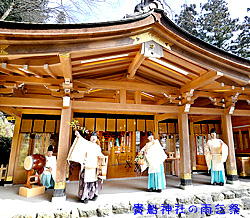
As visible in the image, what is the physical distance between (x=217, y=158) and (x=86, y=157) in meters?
4.30

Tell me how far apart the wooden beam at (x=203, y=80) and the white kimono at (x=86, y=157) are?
3.26 metres

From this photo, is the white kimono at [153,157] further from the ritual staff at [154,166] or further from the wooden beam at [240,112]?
the wooden beam at [240,112]

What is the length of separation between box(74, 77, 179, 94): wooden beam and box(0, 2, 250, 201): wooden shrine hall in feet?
0.10

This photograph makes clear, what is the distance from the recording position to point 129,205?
3.56 m

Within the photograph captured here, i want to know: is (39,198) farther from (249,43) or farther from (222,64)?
(249,43)

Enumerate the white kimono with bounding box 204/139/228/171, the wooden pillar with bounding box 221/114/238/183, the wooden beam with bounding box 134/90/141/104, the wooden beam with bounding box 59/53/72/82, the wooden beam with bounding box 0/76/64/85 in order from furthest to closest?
1. the wooden pillar with bounding box 221/114/238/183
2. the white kimono with bounding box 204/139/228/171
3. the wooden beam with bounding box 134/90/141/104
4. the wooden beam with bounding box 0/76/64/85
5. the wooden beam with bounding box 59/53/72/82

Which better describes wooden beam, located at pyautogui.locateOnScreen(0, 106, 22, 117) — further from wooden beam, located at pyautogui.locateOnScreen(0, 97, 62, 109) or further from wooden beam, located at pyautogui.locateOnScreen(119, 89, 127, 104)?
wooden beam, located at pyautogui.locateOnScreen(119, 89, 127, 104)

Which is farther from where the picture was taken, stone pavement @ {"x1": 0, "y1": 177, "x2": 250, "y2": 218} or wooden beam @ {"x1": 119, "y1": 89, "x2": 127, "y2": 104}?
wooden beam @ {"x1": 119, "y1": 89, "x2": 127, "y2": 104}

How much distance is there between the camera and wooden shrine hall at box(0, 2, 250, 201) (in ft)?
10.3

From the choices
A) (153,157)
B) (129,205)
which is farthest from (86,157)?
(153,157)

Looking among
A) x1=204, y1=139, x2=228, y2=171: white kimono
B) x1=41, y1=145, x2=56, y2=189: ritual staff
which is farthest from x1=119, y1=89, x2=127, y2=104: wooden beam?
x1=204, y1=139, x2=228, y2=171: white kimono

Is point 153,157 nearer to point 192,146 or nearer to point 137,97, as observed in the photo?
point 137,97

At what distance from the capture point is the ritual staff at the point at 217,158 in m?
5.22

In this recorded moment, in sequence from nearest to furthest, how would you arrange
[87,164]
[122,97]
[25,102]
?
[87,164]
[25,102]
[122,97]
